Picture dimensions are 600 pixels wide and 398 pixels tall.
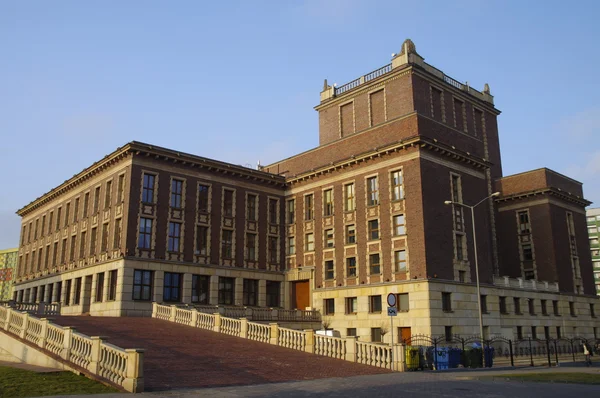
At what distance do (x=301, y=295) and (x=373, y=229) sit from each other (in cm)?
987

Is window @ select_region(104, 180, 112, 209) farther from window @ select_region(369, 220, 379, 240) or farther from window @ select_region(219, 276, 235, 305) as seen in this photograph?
window @ select_region(369, 220, 379, 240)

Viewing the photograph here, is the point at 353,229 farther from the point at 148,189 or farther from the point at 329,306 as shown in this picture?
the point at 148,189

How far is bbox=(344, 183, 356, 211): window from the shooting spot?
4681cm

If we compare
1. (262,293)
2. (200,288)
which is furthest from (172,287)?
(262,293)

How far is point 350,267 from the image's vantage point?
1804 inches

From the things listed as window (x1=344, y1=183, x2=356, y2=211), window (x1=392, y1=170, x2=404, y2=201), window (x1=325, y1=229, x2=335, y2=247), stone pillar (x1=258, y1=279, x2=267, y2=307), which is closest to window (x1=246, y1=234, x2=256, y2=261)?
stone pillar (x1=258, y1=279, x2=267, y2=307)

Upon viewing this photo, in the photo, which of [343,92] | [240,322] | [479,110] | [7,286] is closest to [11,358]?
[240,322]

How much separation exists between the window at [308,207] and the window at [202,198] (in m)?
9.42

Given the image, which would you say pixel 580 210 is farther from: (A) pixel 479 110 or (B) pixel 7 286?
(B) pixel 7 286

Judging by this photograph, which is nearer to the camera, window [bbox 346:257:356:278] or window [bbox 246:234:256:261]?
window [bbox 346:257:356:278]

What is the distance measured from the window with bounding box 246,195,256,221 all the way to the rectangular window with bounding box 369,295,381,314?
44.2 feet

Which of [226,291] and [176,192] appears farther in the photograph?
[226,291]

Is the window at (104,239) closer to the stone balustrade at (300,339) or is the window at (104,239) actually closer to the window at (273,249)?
the stone balustrade at (300,339)

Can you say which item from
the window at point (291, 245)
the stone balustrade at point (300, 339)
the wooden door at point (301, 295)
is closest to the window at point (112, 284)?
the stone balustrade at point (300, 339)
